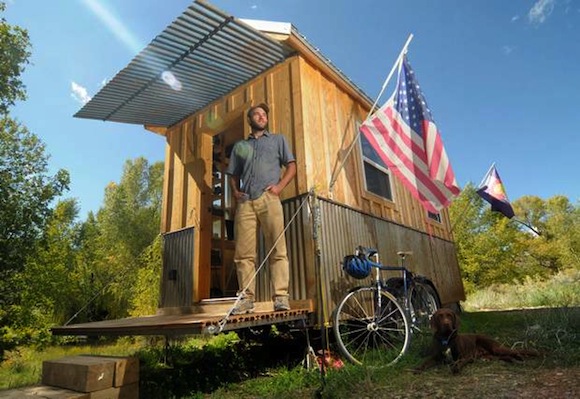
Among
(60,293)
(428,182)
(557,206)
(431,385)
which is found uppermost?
(557,206)

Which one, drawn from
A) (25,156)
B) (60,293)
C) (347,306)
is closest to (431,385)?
(347,306)

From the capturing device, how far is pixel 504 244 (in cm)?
2856

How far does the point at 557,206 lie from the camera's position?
39.2 metres

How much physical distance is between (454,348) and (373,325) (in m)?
0.94

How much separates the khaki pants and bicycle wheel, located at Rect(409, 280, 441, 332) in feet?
6.97

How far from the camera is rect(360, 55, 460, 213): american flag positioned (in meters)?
5.36

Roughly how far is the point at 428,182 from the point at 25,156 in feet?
41.5

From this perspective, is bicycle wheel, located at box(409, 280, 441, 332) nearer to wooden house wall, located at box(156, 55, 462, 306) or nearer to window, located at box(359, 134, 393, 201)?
wooden house wall, located at box(156, 55, 462, 306)

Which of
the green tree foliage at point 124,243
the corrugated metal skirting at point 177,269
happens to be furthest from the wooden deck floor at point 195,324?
the green tree foliage at point 124,243

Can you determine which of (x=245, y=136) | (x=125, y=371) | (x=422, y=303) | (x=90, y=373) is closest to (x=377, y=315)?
(x=422, y=303)

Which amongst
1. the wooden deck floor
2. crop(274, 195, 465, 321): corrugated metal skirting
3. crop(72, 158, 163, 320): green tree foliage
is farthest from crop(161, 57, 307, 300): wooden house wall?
crop(72, 158, 163, 320): green tree foliage

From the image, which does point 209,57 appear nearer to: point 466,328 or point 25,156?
point 466,328

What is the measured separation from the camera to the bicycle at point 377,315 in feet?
13.5

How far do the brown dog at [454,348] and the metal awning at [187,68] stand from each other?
4282mm
